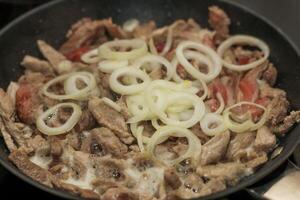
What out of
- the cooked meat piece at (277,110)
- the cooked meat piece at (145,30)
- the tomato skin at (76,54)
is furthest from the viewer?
the cooked meat piece at (145,30)

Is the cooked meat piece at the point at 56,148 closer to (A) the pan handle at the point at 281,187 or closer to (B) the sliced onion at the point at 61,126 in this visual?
(B) the sliced onion at the point at 61,126

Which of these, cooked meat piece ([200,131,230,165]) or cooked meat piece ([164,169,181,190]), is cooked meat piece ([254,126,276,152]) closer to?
cooked meat piece ([200,131,230,165])

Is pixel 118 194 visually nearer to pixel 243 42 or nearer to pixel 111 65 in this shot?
pixel 111 65

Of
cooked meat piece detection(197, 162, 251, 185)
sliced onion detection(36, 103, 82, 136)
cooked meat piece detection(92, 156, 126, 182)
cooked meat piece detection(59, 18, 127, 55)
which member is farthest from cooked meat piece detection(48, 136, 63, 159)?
cooked meat piece detection(59, 18, 127, 55)

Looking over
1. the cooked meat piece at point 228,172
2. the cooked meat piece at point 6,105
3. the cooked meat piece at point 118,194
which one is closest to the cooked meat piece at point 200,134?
the cooked meat piece at point 228,172

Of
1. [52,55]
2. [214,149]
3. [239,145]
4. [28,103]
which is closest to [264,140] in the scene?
[239,145]

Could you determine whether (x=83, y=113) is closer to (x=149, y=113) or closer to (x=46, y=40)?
(x=149, y=113)
